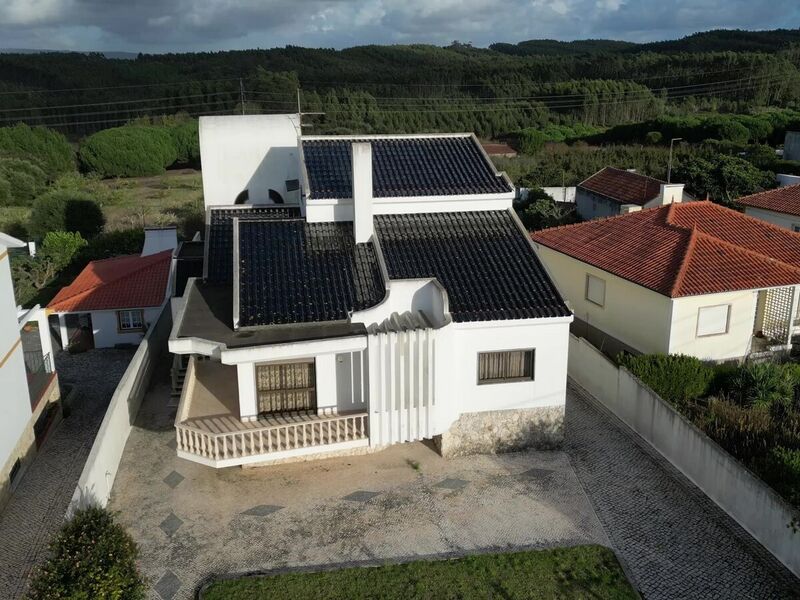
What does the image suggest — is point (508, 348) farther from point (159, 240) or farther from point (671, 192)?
point (159, 240)

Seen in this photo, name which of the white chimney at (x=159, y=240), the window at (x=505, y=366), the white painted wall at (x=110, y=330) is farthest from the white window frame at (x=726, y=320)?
the white chimney at (x=159, y=240)

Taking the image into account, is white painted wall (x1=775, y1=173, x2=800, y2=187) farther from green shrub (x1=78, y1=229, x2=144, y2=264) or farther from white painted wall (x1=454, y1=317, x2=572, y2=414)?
green shrub (x1=78, y1=229, x2=144, y2=264)

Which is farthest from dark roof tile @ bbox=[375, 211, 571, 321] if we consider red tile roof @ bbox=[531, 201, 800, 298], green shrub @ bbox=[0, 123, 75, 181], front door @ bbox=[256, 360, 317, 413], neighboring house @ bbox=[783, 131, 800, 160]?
green shrub @ bbox=[0, 123, 75, 181]

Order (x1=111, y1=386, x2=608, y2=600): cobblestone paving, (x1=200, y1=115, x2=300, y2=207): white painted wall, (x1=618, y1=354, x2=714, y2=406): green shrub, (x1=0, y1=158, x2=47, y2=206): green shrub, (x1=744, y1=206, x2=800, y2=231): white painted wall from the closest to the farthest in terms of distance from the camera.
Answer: (x1=111, y1=386, x2=608, y2=600): cobblestone paving → (x1=618, y1=354, x2=714, y2=406): green shrub → (x1=200, y1=115, x2=300, y2=207): white painted wall → (x1=744, y1=206, x2=800, y2=231): white painted wall → (x1=0, y1=158, x2=47, y2=206): green shrub

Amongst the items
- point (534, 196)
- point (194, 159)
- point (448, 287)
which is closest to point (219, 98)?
point (194, 159)

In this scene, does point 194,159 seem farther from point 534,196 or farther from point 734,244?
point 734,244

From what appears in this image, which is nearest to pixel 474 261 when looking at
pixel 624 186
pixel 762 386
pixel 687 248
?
pixel 762 386
